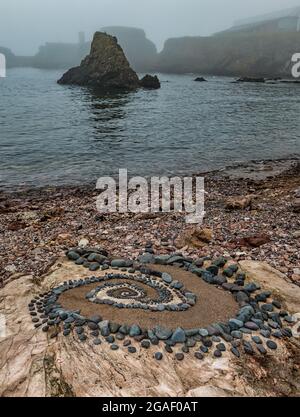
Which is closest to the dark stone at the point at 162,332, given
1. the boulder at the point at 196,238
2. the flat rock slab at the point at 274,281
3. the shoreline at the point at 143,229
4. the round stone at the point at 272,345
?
the round stone at the point at 272,345

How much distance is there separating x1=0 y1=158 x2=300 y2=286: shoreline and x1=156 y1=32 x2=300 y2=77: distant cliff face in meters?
116

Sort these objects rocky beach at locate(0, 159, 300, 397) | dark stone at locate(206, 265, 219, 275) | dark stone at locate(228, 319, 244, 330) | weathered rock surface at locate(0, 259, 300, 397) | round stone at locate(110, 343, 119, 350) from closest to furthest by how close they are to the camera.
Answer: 1. weathered rock surface at locate(0, 259, 300, 397)
2. rocky beach at locate(0, 159, 300, 397)
3. round stone at locate(110, 343, 119, 350)
4. dark stone at locate(228, 319, 244, 330)
5. dark stone at locate(206, 265, 219, 275)

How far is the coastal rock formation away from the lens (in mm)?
73562

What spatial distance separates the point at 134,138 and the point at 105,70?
53.6m

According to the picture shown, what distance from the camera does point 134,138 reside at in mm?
28297

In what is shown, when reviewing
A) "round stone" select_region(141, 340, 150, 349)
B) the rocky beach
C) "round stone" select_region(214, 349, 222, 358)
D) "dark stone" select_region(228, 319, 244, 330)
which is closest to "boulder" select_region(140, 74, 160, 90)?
the rocky beach

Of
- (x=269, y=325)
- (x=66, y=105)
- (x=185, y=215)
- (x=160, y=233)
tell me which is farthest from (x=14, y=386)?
(x=66, y=105)

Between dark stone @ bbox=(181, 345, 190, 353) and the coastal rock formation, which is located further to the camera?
the coastal rock formation

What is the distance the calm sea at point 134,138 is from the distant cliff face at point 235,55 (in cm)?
Answer: 8966

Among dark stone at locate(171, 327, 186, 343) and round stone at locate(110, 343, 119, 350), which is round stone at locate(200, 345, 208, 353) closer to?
dark stone at locate(171, 327, 186, 343)

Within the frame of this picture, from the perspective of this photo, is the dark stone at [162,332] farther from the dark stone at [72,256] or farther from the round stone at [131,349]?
the dark stone at [72,256]

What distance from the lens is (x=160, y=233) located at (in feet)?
34.9

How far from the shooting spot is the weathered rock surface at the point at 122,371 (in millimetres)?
5129

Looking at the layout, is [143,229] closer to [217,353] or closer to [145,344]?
[145,344]
